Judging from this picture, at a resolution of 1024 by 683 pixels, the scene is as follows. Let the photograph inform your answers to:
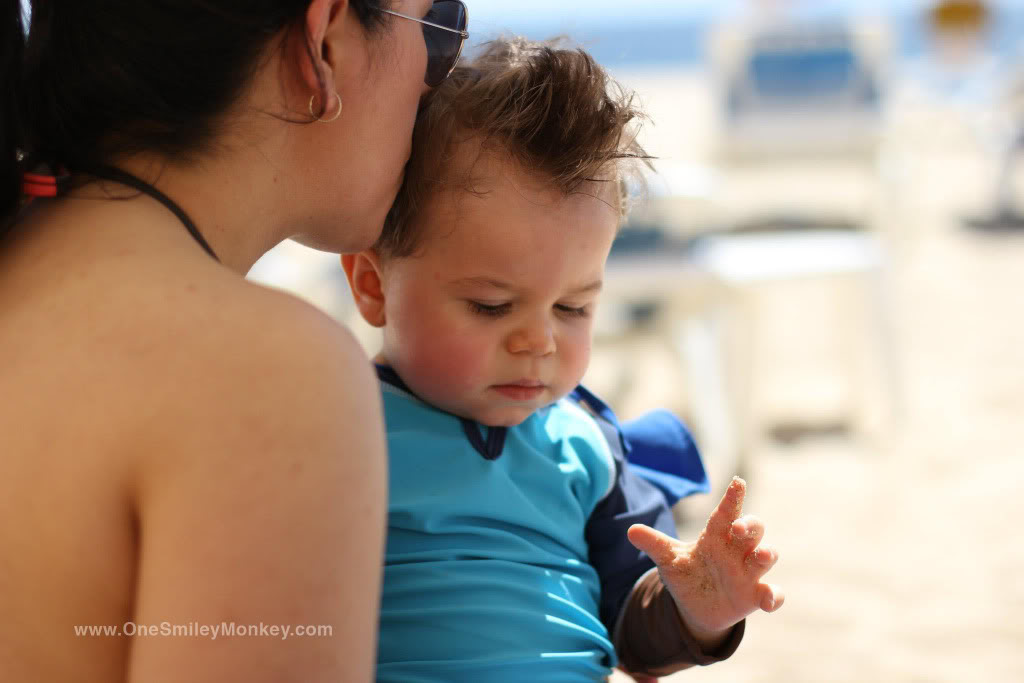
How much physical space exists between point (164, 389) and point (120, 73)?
406 millimetres

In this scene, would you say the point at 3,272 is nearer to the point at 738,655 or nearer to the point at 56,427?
the point at 56,427

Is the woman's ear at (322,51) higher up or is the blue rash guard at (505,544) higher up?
the woman's ear at (322,51)

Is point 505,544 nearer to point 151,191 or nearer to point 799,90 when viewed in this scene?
point 151,191

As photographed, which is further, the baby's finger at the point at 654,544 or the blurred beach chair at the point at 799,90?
the blurred beach chair at the point at 799,90

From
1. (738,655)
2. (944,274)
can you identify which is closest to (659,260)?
(738,655)

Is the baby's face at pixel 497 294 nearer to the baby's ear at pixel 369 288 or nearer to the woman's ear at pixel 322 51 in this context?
the baby's ear at pixel 369 288

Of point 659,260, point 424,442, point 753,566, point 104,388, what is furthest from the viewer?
point 659,260

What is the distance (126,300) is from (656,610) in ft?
3.19

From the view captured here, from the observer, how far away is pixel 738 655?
3395 mm

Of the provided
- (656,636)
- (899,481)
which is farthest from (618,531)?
(899,481)

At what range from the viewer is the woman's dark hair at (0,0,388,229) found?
120 cm

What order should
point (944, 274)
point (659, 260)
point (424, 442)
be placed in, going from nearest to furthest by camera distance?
point (424, 442), point (659, 260), point (944, 274)

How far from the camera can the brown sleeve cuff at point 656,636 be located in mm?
1666

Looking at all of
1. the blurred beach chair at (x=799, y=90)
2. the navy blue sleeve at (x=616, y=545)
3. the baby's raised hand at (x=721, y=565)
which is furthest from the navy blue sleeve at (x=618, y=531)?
the blurred beach chair at (x=799, y=90)
